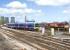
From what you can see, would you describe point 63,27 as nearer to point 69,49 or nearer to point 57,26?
point 57,26

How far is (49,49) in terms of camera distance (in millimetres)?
22234

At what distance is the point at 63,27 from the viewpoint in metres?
82.2

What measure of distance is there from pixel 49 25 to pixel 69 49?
220 feet

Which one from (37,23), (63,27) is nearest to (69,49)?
(63,27)

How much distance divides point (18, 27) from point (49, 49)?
8880cm

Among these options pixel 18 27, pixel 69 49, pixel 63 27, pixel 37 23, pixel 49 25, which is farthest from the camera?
pixel 18 27

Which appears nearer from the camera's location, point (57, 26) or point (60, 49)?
point (60, 49)

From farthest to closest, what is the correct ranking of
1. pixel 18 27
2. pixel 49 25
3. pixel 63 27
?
1. pixel 18 27
2. pixel 49 25
3. pixel 63 27

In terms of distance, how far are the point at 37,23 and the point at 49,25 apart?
473 inches

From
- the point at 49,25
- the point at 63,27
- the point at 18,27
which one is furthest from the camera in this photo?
the point at 18,27

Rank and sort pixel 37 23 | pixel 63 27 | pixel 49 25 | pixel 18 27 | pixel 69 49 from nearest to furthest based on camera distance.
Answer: pixel 69 49 → pixel 63 27 → pixel 49 25 → pixel 37 23 → pixel 18 27

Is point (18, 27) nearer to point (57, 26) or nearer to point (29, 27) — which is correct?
point (29, 27)

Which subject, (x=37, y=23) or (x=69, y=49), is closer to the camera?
(x=69, y=49)

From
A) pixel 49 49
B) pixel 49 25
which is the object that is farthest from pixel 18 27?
pixel 49 49
